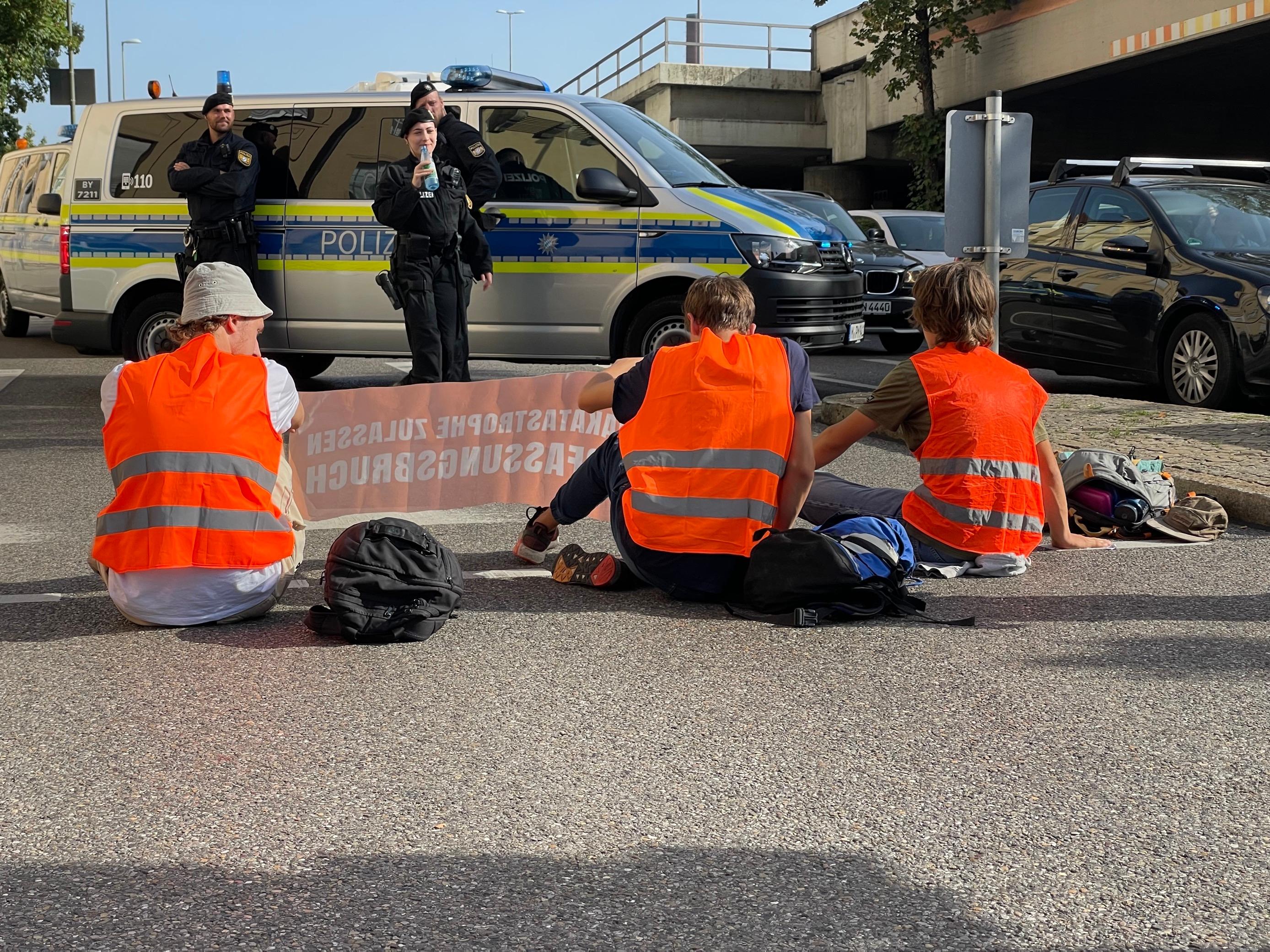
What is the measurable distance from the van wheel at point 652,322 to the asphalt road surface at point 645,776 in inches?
198

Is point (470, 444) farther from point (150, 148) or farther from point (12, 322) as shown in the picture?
point (12, 322)

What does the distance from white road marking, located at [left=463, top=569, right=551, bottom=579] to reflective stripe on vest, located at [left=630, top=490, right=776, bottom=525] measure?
81 centimetres

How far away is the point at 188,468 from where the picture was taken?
5055mm

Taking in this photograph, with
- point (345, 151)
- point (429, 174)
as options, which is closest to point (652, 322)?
point (429, 174)

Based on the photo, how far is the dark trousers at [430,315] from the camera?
9.62 meters

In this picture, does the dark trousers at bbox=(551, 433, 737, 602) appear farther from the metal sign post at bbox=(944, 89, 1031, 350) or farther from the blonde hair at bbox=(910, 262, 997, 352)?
the metal sign post at bbox=(944, 89, 1031, 350)

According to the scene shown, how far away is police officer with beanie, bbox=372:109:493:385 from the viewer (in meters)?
9.45

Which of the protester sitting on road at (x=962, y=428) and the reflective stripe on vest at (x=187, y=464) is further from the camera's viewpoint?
the protester sitting on road at (x=962, y=428)

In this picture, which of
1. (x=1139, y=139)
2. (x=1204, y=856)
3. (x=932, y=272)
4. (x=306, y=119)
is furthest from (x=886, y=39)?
(x=1204, y=856)

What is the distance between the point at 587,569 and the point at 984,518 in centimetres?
158

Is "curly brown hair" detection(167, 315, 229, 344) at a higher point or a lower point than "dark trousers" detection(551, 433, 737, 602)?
higher

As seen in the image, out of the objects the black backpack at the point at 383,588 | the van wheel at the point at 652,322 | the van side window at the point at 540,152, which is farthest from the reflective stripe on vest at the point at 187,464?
the van side window at the point at 540,152

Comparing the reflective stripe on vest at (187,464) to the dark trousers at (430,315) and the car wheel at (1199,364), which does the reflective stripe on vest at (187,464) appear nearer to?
the dark trousers at (430,315)

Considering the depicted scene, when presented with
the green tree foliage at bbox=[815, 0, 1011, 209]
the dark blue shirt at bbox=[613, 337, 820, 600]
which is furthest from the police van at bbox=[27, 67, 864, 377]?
the green tree foliage at bbox=[815, 0, 1011, 209]
